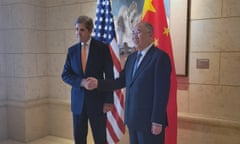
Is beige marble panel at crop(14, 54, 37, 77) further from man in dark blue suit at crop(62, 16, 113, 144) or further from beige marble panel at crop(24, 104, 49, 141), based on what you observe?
man in dark blue suit at crop(62, 16, 113, 144)

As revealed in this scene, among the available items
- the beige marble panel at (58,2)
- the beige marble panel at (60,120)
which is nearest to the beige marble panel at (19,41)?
the beige marble panel at (58,2)

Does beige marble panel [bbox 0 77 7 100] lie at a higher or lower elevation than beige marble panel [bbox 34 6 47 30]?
lower

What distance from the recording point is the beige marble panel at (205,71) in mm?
2432

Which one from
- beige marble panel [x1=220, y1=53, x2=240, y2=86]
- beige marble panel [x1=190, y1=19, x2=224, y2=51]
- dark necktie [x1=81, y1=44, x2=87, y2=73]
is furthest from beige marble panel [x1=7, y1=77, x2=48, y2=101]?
beige marble panel [x1=220, y1=53, x2=240, y2=86]

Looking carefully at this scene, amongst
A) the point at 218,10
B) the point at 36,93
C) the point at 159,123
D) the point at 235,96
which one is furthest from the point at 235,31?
the point at 36,93

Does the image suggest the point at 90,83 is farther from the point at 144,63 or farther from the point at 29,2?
the point at 29,2

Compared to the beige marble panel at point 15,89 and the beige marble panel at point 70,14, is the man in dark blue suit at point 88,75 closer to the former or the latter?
the beige marble panel at point 70,14

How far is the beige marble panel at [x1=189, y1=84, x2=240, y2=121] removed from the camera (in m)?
2.35

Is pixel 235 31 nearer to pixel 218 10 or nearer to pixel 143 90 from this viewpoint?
pixel 218 10

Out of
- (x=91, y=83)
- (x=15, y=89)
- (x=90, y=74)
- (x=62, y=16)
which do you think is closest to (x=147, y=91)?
(x=91, y=83)

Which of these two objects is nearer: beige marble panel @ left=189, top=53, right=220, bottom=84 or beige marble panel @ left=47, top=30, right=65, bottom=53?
beige marble panel @ left=189, top=53, right=220, bottom=84

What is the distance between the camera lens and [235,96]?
92.4 inches

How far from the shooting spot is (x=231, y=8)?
232 cm

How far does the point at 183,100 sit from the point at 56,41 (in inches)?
78.8
